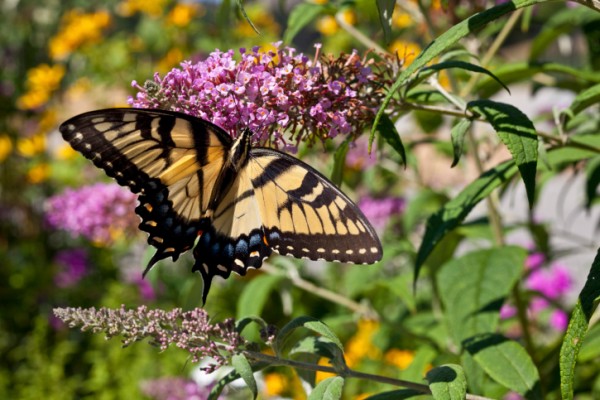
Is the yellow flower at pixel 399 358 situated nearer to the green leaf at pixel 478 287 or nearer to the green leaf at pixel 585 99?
the green leaf at pixel 478 287

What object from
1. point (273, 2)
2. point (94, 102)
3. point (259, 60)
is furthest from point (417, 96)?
point (273, 2)

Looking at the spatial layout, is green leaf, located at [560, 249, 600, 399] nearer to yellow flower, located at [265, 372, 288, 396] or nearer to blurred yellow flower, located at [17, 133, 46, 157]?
yellow flower, located at [265, 372, 288, 396]

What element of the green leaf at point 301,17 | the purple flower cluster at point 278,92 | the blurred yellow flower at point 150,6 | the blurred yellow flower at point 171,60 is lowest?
the purple flower cluster at point 278,92

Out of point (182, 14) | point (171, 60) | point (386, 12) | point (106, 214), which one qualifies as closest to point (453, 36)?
point (386, 12)

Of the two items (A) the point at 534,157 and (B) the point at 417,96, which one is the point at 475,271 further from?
(A) the point at 534,157

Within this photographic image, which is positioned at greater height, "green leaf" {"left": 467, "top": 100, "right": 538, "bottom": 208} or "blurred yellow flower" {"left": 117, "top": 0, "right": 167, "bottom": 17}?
"blurred yellow flower" {"left": 117, "top": 0, "right": 167, "bottom": 17}

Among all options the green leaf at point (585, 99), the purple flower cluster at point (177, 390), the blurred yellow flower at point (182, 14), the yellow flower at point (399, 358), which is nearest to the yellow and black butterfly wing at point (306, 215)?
the green leaf at point (585, 99)

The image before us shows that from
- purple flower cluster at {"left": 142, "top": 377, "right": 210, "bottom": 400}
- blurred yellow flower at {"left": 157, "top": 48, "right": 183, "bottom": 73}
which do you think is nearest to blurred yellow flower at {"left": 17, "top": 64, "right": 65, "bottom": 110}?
blurred yellow flower at {"left": 157, "top": 48, "right": 183, "bottom": 73}
